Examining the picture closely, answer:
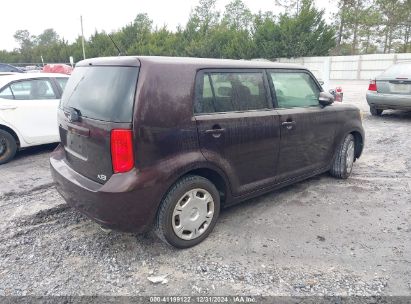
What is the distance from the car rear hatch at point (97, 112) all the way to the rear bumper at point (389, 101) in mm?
8128

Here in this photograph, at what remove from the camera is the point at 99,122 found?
2812 millimetres

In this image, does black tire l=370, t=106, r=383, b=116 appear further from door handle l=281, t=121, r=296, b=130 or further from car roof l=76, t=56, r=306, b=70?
car roof l=76, t=56, r=306, b=70

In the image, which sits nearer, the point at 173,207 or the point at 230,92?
the point at 173,207

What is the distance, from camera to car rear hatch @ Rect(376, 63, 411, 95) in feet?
28.3

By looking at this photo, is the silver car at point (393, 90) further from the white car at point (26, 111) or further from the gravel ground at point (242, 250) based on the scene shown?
the white car at point (26, 111)

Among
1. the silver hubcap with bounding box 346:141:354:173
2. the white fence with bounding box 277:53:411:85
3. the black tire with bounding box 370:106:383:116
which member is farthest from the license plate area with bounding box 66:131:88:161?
the white fence with bounding box 277:53:411:85

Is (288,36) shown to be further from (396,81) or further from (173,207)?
(173,207)

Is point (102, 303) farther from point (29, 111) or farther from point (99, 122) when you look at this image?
point (29, 111)

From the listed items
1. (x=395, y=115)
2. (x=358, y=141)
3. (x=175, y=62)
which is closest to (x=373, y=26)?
(x=395, y=115)

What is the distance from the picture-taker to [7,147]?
18.9 feet

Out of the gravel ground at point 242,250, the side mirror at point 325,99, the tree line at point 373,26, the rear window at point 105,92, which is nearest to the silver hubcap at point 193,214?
the gravel ground at point 242,250

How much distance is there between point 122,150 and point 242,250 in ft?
4.79

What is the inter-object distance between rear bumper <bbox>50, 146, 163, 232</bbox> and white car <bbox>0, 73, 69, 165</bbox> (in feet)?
11.3

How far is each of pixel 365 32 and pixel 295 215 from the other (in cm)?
3774
